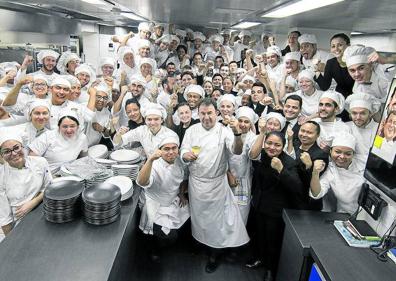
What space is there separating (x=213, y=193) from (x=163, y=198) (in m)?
0.47

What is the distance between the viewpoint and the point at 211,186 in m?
2.85

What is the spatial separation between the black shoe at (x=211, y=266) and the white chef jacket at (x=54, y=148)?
169cm

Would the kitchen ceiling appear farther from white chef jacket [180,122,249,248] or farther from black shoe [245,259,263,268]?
black shoe [245,259,263,268]

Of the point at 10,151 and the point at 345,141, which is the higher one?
the point at 345,141

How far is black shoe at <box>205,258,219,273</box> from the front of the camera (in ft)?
9.73

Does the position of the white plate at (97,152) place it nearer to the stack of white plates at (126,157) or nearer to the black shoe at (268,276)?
the stack of white plates at (126,157)

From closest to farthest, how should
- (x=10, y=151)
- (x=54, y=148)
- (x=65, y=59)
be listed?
(x=10, y=151), (x=54, y=148), (x=65, y=59)

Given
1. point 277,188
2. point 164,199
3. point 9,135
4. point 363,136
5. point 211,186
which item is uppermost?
point 363,136

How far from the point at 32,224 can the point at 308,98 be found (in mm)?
2995

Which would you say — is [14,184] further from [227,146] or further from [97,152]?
[227,146]

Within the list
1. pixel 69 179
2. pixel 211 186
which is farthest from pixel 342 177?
pixel 69 179

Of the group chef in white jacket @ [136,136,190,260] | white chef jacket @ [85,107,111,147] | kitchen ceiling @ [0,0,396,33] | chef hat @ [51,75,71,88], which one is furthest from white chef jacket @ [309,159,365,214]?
chef hat @ [51,75,71,88]

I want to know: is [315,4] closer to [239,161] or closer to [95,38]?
[239,161]

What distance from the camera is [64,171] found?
249 cm
